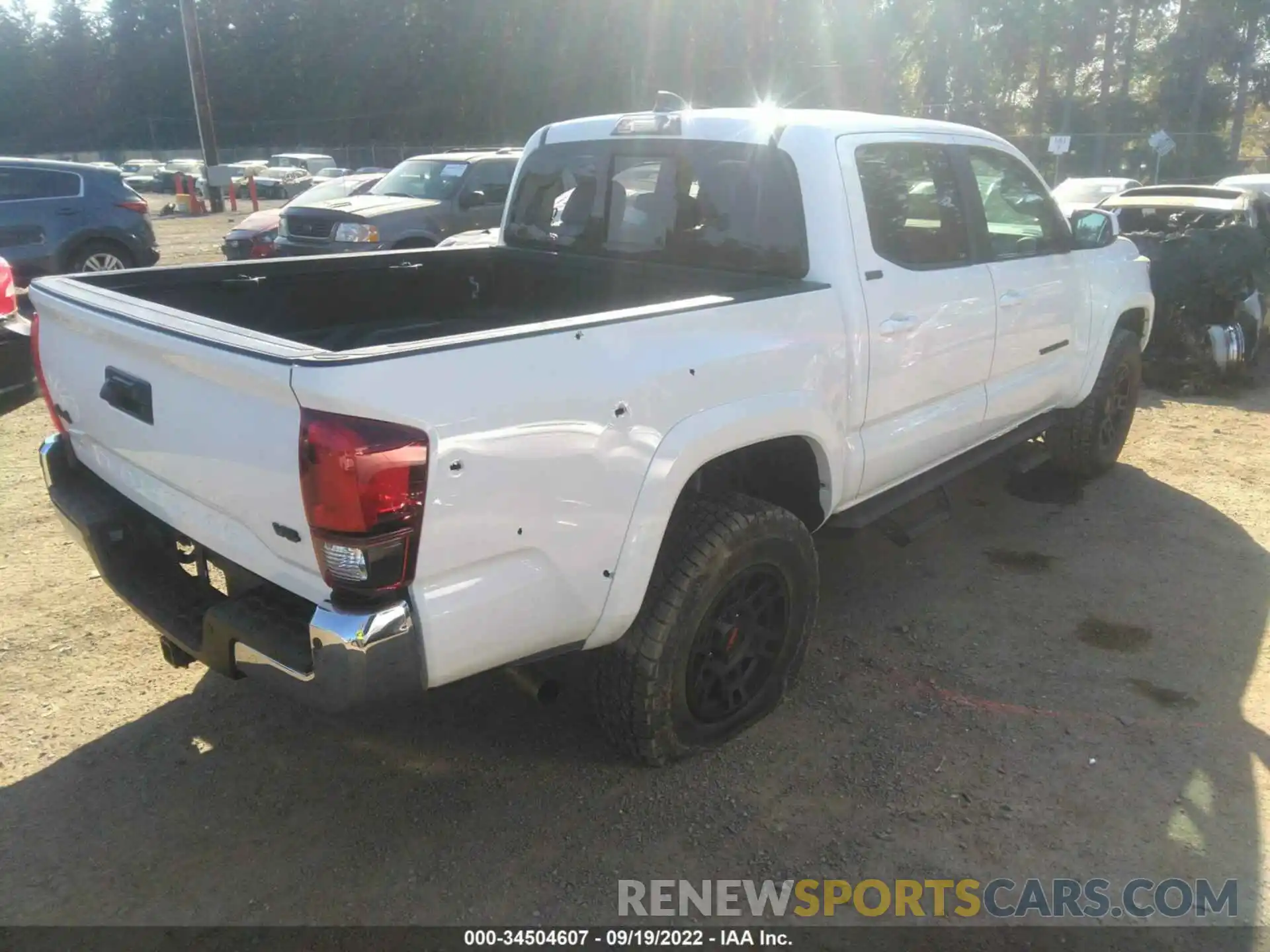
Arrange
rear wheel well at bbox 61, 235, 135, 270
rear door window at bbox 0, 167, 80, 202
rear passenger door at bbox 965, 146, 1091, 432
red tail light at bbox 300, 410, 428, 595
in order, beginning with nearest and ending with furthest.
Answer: red tail light at bbox 300, 410, 428, 595, rear passenger door at bbox 965, 146, 1091, 432, rear door window at bbox 0, 167, 80, 202, rear wheel well at bbox 61, 235, 135, 270

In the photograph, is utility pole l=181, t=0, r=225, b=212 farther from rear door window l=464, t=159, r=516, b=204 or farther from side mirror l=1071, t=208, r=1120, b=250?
side mirror l=1071, t=208, r=1120, b=250

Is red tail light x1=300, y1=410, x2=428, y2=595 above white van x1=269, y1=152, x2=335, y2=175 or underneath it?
underneath

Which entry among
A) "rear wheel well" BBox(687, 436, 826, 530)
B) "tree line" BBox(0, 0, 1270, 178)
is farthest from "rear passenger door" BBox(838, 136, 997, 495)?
"tree line" BBox(0, 0, 1270, 178)

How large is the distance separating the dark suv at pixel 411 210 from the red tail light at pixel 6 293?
3705 millimetres

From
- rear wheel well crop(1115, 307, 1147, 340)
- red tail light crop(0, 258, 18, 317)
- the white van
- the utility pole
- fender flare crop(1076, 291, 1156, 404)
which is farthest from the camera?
the white van

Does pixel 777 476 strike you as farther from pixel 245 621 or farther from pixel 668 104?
pixel 245 621

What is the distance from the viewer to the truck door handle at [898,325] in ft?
11.3

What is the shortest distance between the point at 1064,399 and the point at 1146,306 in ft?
3.82

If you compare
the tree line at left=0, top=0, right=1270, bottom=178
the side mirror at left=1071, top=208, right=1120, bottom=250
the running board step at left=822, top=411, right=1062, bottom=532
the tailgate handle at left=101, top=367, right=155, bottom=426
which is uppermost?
the tree line at left=0, top=0, right=1270, bottom=178

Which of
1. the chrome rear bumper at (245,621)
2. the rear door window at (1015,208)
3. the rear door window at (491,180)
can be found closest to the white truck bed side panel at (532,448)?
the chrome rear bumper at (245,621)

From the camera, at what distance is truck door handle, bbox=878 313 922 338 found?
135 inches

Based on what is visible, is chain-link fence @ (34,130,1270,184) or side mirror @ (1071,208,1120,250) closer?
side mirror @ (1071,208,1120,250)

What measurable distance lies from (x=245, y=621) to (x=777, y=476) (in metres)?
1.87

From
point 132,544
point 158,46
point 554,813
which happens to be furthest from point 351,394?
point 158,46
